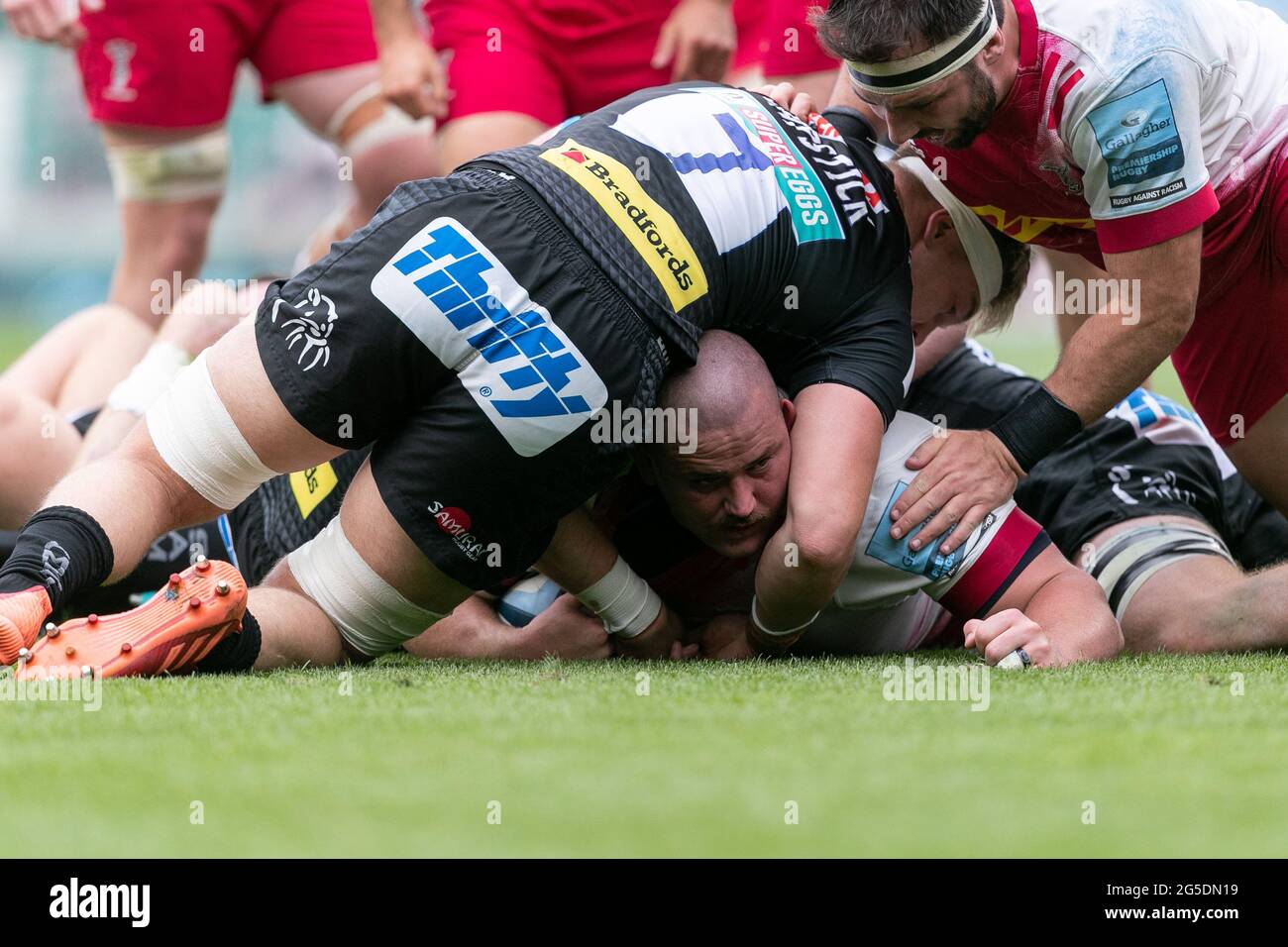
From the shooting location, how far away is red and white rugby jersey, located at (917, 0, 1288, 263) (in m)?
2.58

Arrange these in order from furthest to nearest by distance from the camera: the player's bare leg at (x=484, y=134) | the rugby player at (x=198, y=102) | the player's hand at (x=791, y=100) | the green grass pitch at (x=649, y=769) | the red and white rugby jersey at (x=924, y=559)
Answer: the rugby player at (x=198, y=102)
the player's bare leg at (x=484, y=134)
the player's hand at (x=791, y=100)
the red and white rugby jersey at (x=924, y=559)
the green grass pitch at (x=649, y=769)

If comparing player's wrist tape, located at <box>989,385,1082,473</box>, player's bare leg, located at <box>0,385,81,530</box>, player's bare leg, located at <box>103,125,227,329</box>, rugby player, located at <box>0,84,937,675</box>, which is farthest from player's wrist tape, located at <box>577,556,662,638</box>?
player's bare leg, located at <box>103,125,227,329</box>

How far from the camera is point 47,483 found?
3467mm

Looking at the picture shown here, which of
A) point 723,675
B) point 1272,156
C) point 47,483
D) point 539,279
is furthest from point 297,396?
point 1272,156

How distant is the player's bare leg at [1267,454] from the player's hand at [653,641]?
133 cm

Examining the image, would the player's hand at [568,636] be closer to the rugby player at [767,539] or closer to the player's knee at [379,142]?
the rugby player at [767,539]

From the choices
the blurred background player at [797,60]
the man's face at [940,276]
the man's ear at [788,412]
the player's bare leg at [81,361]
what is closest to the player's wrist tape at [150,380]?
the player's bare leg at [81,361]

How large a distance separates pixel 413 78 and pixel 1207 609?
2.32 m

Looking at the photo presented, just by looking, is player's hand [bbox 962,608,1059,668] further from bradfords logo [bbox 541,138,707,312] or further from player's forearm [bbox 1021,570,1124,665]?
Answer: bradfords logo [bbox 541,138,707,312]

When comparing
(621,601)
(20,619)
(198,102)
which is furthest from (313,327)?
(198,102)

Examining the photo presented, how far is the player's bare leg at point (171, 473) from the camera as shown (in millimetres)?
2510

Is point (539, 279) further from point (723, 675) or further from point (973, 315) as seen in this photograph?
point (973, 315)

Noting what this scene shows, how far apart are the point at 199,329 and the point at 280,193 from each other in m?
11.7

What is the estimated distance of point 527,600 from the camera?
10.1ft
